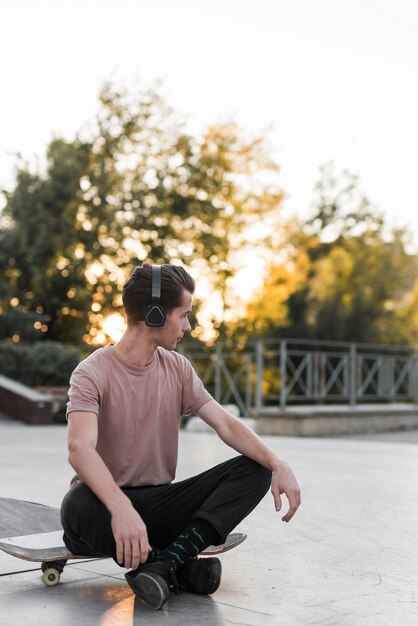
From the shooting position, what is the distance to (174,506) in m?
3.29

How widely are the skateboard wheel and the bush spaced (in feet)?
39.4

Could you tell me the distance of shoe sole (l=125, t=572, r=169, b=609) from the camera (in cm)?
294

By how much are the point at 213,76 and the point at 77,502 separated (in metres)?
21.9

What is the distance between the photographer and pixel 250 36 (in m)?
17.2

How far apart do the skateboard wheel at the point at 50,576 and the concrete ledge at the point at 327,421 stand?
364 inches

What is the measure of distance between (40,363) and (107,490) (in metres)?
12.9

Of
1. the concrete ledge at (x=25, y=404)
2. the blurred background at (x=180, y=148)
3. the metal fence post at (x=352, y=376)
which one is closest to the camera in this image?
the concrete ledge at (x=25, y=404)

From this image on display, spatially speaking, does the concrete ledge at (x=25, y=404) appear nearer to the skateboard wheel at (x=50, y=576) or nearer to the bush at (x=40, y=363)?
the bush at (x=40, y=363)

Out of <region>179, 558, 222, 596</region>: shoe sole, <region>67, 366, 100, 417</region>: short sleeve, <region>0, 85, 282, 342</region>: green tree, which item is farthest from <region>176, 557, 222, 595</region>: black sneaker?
<region>0, 85, 282, 342</region>: green tree

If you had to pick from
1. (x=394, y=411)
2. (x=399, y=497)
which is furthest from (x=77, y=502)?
(x=394, y=411)

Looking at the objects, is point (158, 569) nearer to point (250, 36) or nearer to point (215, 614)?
point (215, 614)

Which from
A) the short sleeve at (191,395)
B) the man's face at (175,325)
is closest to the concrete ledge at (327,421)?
the short sleeve at (191,395)

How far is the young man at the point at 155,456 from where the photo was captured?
305 centimetres

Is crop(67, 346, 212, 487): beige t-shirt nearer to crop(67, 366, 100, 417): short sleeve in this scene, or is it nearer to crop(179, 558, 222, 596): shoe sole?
crop(67, 366, 100, 417): short sleeve
